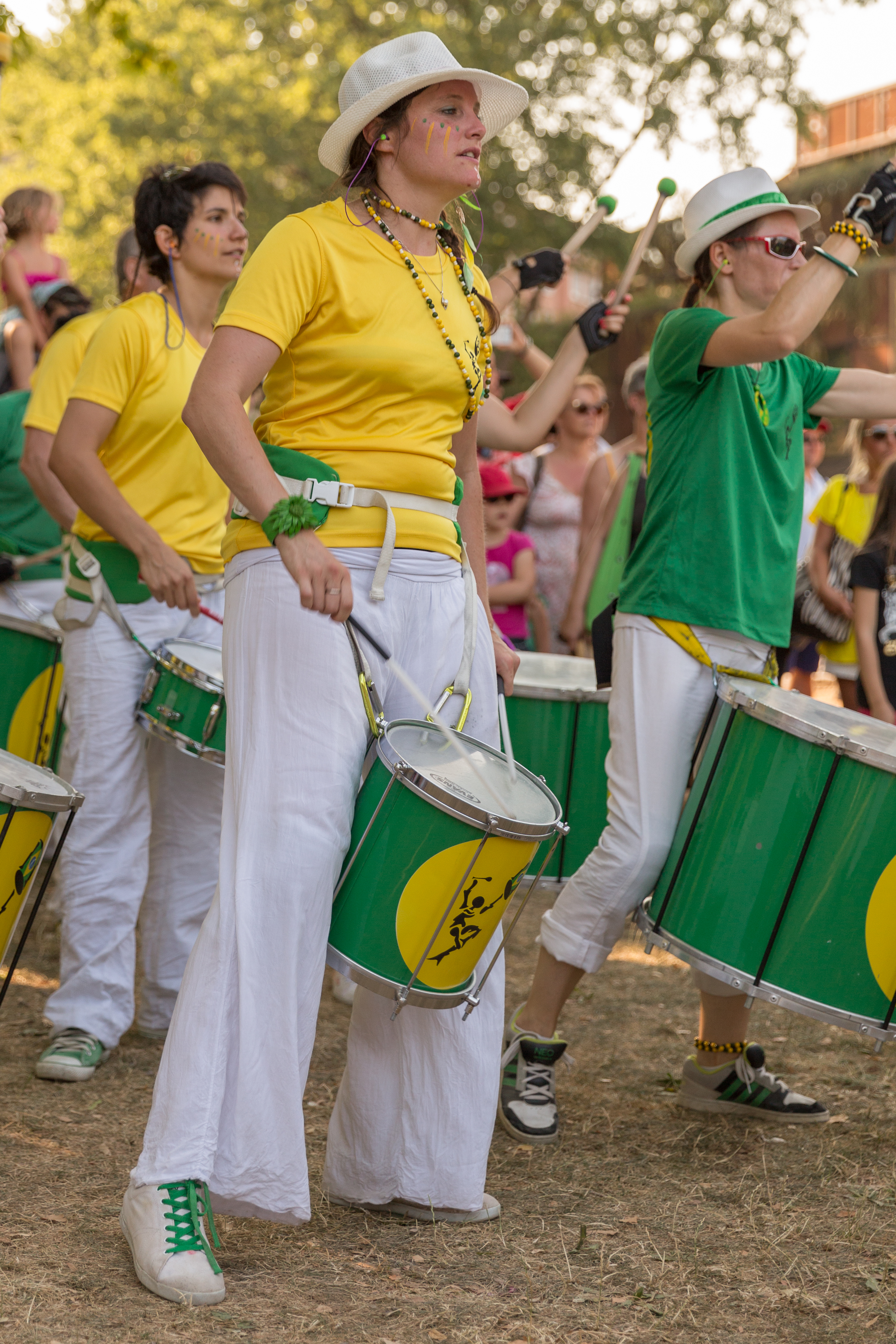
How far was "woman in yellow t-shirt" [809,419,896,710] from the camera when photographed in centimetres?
686

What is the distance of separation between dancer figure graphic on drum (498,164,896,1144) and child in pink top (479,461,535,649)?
271 cm

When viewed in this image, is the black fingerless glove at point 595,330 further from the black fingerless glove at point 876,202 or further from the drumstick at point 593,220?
the black fingerless glove at point 876,202

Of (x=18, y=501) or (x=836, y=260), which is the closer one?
(x=836, y=260)

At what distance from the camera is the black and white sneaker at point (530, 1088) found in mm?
3516

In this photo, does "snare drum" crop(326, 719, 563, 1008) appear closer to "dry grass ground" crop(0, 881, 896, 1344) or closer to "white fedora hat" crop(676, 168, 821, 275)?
"dry grass ground" crop(0, 881, 896, 1344)


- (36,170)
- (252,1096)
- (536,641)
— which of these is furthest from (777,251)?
(36,170)

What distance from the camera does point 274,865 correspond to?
99.7 inches

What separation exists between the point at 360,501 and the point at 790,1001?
1354mm

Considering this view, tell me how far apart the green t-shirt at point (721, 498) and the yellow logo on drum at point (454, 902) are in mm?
1129

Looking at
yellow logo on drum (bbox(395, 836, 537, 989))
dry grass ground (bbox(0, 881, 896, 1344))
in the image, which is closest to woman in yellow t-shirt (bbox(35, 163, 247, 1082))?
dry grass ground (bbox(0, 881, 896, 1344))

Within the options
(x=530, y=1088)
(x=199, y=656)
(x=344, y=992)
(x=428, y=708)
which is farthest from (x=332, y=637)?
(x=344, y=992)

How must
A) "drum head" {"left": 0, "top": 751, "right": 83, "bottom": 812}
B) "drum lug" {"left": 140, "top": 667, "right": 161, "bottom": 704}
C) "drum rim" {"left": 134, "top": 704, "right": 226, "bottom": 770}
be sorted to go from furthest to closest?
"drum lug" {"left": 140, "top": 667, "right": 161, "bottom": 704} → "drum rim" {"left": 134, "top": 704, "right": 226, "bottom": 770} → "drum head" {"left": 0, "top": 751, "right": 83, "bottom": 812}

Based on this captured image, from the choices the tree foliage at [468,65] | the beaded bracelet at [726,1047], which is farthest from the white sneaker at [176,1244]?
the tree foliage at [468,65]

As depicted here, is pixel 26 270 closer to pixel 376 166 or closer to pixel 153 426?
pixel 153 426
